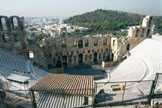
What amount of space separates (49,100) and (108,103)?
3.61 m

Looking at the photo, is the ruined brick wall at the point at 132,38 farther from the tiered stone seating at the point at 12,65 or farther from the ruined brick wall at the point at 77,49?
the tiered stone seating at the point at 12,65

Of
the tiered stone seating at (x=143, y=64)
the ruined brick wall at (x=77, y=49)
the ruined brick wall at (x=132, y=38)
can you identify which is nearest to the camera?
the tiered stone seating at (x=143, y=64)

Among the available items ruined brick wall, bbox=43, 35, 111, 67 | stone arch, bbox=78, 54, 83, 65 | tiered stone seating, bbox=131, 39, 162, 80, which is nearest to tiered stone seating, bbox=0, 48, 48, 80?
ruined brick wall, bbox=43, 35, 111, 67

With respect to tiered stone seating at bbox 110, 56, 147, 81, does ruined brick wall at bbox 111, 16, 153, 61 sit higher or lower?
higher

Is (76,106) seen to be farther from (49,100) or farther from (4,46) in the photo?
(4,46)

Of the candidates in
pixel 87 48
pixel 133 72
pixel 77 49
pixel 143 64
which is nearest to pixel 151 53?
pixel 143 64

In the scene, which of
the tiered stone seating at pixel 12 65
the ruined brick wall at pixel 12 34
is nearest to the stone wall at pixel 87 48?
the ruined brick wall at pixel 12 34

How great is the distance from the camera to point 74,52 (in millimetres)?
26062

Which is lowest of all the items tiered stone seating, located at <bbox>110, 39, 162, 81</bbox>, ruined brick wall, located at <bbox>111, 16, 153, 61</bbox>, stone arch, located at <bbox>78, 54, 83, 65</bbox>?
stone arch, located at <bbox>78, 54, 83, 65</bbox>

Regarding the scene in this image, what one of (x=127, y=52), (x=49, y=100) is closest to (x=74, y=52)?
(x=127, y=52)

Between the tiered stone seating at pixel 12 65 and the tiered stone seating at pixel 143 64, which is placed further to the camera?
the tiered stone seating at pixel 143 64

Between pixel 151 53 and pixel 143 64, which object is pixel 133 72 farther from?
pixel 151 53

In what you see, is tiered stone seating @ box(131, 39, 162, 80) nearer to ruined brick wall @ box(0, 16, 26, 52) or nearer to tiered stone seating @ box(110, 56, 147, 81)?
tiered stone seating @ box(110, 56, 147, 81)

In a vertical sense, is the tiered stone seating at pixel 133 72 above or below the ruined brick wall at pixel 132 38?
below
